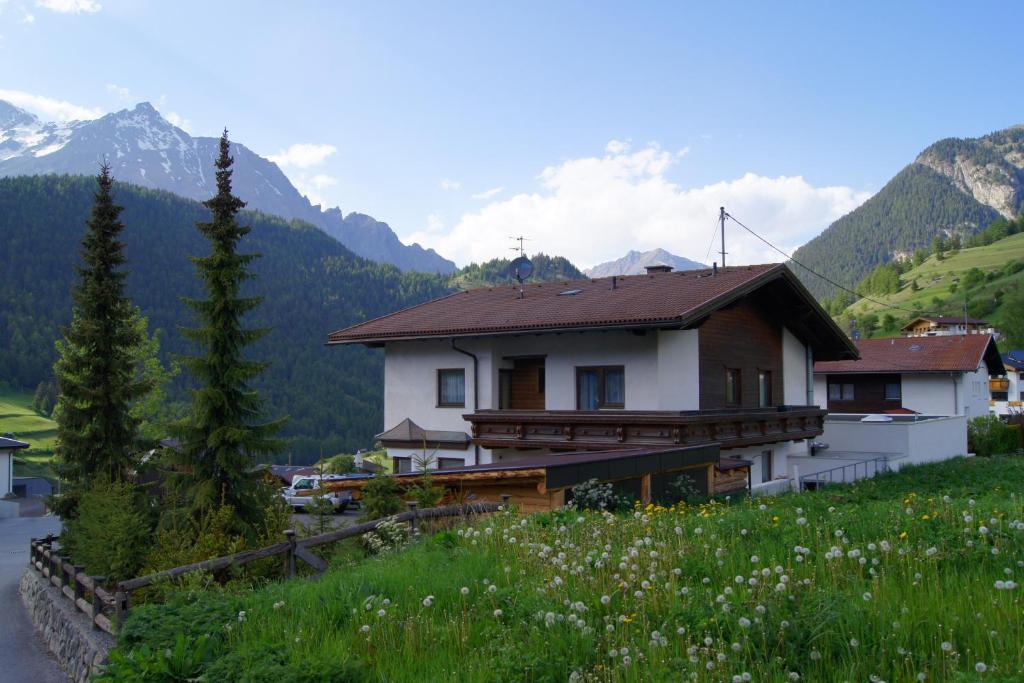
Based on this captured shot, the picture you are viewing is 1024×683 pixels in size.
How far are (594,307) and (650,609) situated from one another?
1705cm

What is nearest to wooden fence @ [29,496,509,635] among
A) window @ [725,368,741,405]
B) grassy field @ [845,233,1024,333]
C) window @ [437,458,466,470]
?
window @ [437,458,466,470]

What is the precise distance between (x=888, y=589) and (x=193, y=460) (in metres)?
11.3

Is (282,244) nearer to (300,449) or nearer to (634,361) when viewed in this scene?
(300,449)

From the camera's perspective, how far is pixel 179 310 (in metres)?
144

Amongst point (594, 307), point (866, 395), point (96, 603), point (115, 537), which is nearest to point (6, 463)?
point (594, 307)

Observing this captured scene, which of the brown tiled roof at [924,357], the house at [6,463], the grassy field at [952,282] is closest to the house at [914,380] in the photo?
the brown tiled roof at [924,357]

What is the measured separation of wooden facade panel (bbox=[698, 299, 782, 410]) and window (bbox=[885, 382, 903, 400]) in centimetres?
2536

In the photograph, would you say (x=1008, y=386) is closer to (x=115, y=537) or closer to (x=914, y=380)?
(x=914, y=380)

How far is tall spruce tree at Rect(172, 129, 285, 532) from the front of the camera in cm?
1393

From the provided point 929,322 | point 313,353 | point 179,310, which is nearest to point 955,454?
Answer: point 929,322

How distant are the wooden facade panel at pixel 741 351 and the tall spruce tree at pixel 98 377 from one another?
14.5 meters

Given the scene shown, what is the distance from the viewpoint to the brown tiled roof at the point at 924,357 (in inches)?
1852

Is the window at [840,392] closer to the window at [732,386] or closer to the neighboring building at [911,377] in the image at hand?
the neighboring building at [911,377]

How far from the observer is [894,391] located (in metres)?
49.5
